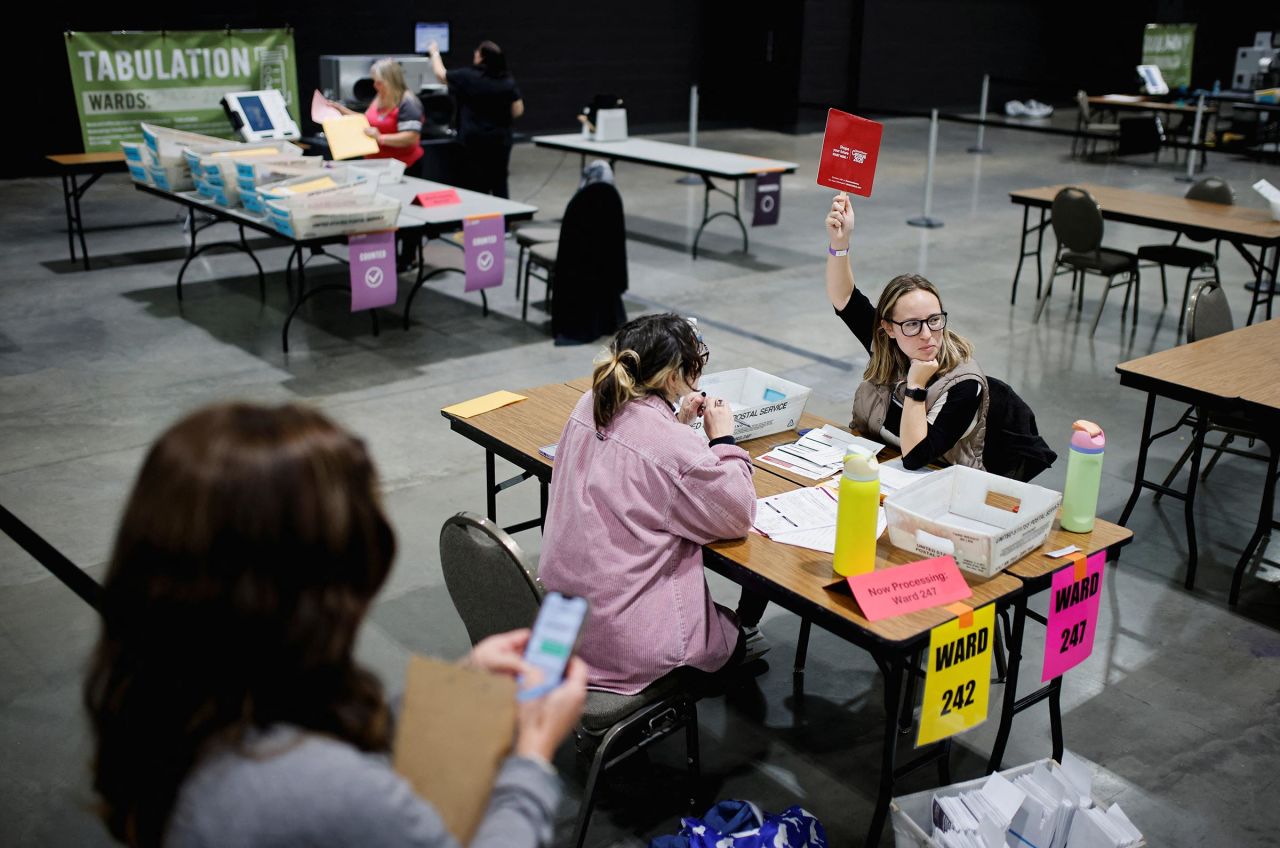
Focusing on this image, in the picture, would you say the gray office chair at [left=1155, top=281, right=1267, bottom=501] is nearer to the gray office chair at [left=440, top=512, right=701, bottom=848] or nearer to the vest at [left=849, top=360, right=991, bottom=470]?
the vest at [left=849, top=360, right=991, bottom=470]

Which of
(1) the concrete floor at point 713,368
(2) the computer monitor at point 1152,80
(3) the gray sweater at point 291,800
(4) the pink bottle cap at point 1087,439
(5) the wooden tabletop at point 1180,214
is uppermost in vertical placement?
(2) the computer monitor at point 1152,80

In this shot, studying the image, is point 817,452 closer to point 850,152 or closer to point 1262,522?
point 850,152

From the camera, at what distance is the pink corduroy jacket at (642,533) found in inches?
97.9

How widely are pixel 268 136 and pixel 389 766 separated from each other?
7658 mm

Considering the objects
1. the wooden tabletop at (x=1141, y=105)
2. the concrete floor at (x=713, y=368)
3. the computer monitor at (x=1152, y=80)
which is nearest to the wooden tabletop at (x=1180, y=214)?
the concrete floor at (x=713, y=368)

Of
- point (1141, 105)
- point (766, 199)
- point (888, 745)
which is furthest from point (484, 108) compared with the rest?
point (1141, 105)

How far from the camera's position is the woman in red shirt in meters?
7.46

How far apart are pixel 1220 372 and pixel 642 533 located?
2449 mm

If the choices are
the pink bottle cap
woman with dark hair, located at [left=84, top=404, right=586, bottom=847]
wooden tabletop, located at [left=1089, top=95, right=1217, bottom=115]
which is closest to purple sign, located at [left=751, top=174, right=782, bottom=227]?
the pink bottle cap

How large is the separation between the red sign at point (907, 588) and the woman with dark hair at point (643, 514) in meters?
0.34

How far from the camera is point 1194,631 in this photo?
3.65 metres

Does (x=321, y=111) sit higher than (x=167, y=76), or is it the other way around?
(x=167, y=76)

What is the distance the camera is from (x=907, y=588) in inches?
93.1

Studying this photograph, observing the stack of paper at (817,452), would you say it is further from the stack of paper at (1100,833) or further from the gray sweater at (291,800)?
the gray sweater at (291,800)
